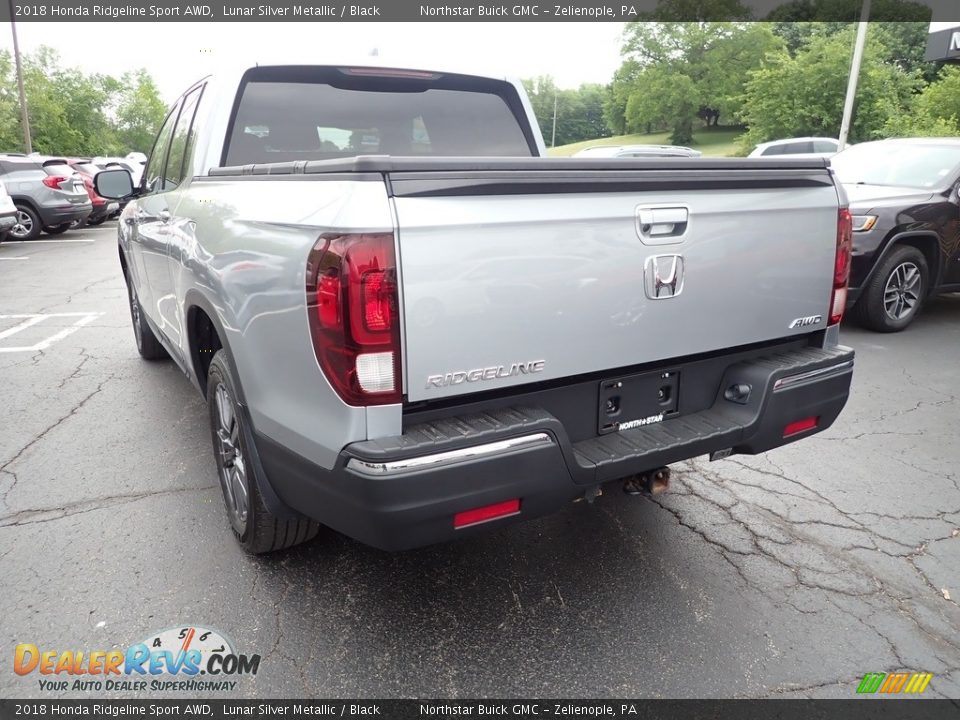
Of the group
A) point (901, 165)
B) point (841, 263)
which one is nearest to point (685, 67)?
point (901, 165)

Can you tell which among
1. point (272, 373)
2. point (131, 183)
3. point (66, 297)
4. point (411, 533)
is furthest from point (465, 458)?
point (66, 297)

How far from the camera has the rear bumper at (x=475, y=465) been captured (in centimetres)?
193

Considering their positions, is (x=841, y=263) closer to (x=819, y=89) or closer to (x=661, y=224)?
(x=661, y=224)

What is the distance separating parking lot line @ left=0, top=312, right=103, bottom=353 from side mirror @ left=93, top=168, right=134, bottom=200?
2478mm

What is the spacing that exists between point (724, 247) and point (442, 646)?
1727 millimetres

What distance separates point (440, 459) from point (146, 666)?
1318mm

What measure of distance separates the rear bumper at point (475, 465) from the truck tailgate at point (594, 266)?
0.54ft

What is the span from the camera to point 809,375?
8.79 feet

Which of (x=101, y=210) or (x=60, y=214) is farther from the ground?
(x=60, y=214)

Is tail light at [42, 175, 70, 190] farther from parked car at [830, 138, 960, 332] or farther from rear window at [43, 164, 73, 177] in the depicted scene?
parked car at [830, 138, 960, 332]

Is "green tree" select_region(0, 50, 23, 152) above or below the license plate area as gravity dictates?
above

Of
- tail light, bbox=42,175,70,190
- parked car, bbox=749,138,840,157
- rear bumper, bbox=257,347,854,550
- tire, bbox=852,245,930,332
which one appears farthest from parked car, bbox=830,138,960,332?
parked car, bbox=749,138,840,157

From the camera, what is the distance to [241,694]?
222cm

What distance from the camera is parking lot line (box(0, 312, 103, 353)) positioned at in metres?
6.32
